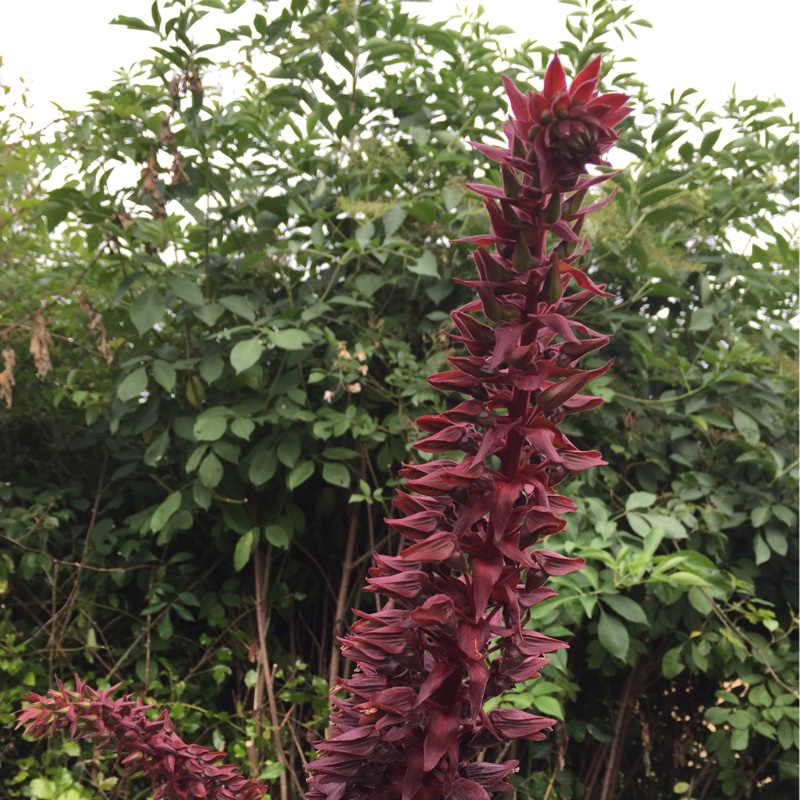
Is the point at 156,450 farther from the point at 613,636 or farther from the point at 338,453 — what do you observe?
the point at 613,636

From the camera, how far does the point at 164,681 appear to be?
6.19 feet

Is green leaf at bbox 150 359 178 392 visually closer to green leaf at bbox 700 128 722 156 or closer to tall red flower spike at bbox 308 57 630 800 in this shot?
tall red flower spike at bbox 308 57 630 800

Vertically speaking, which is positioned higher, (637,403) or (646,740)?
(637,403)

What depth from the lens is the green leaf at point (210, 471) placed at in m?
1.53

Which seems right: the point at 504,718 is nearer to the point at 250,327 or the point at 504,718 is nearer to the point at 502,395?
the point at 502,395

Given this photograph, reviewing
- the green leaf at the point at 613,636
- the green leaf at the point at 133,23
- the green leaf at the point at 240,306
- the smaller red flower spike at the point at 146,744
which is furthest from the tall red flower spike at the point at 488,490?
the green leaf at the point at 133,23

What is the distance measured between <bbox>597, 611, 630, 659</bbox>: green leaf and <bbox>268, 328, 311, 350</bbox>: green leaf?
71cm

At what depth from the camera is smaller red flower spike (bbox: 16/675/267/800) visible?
61 cm

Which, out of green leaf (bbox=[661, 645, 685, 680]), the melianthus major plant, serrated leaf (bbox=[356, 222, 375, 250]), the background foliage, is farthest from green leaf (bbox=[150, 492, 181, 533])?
the melianthus major plant

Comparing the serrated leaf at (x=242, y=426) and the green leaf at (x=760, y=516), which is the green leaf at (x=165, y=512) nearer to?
the serrated leaf at (x=242, y=426)

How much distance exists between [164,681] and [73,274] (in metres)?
0.95

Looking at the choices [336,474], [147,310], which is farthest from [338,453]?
[147,310]

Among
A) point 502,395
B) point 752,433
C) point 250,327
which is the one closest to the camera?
point 502,395

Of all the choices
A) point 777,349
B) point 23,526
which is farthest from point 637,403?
point 23,526
